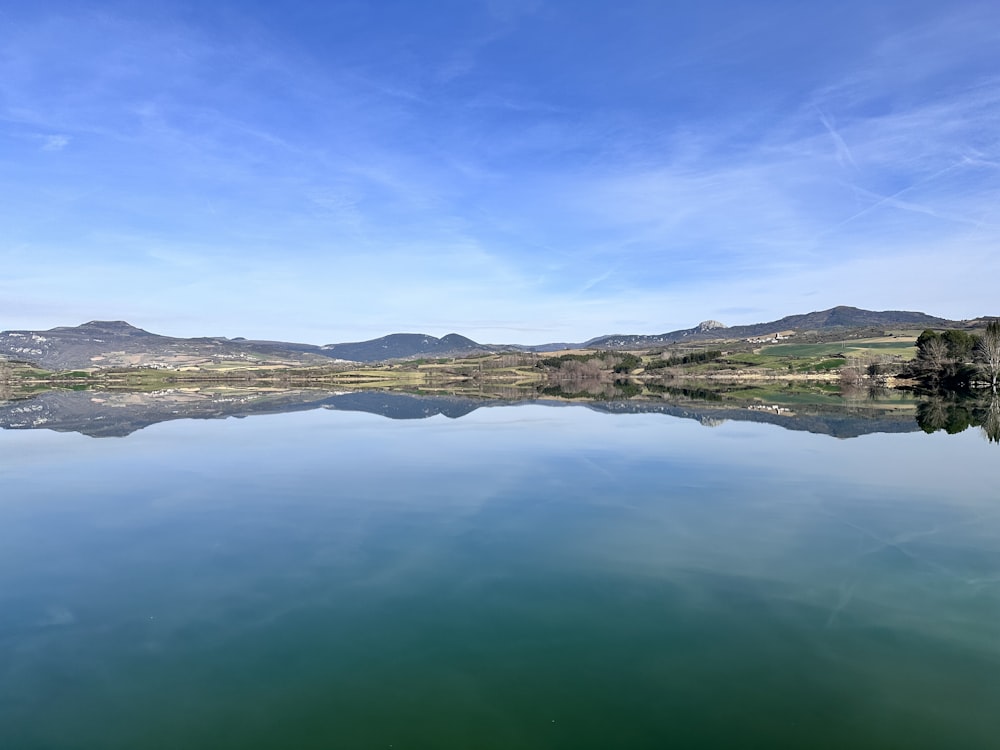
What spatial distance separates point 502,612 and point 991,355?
89815 mm

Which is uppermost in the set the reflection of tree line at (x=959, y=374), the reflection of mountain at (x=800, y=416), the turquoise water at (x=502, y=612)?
the reflection of tree line at (x=959, y=374)

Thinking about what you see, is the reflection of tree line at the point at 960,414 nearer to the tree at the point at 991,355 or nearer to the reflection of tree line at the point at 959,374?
the reflection of tree line at the point at 959,374

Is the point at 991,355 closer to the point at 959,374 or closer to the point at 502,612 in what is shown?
the point at 959,374

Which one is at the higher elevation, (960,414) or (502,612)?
(960,414)

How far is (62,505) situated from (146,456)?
10131 mm

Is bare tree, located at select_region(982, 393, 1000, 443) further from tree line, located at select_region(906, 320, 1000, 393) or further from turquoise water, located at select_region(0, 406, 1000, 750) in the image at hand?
tree line, located at select_region(906, 320, 1000, 393)

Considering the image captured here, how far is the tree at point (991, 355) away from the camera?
76.2m

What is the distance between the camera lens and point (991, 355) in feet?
251

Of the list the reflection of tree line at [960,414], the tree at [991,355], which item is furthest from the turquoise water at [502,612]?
the tree at [991,355]

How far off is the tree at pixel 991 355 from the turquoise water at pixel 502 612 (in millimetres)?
68653

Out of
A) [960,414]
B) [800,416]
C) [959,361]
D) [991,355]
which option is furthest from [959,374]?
[800,416]

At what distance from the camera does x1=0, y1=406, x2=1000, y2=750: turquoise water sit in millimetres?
7504

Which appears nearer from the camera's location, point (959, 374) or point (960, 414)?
point (960, 414)

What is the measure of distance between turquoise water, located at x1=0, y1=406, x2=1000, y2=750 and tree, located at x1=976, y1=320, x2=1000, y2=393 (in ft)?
225
